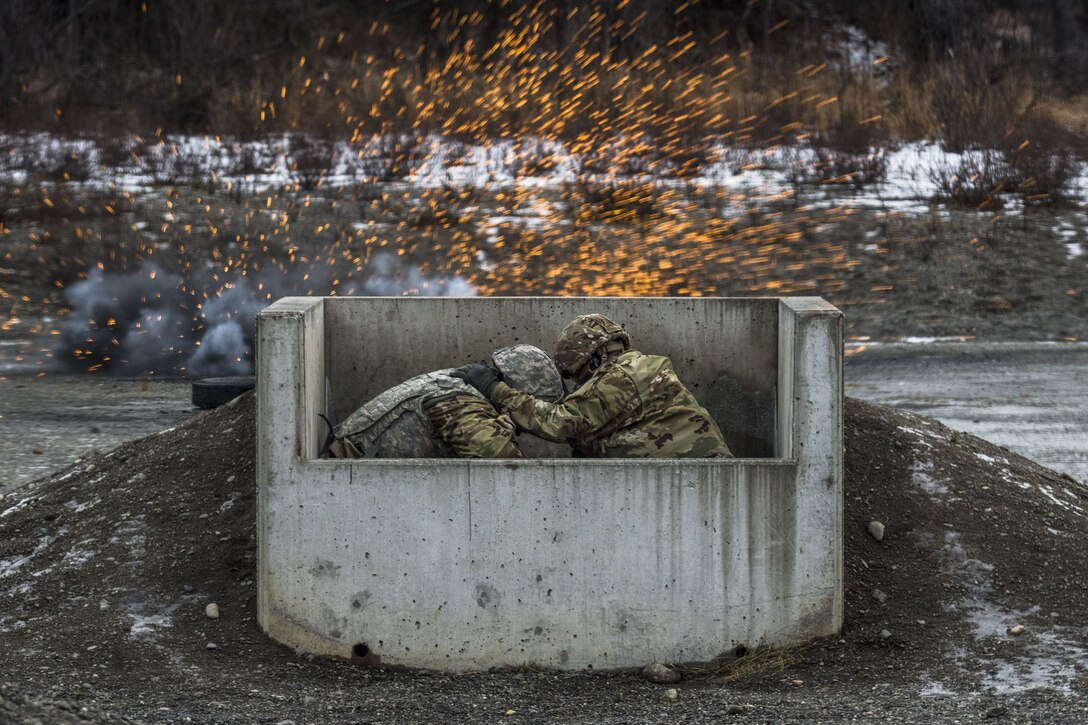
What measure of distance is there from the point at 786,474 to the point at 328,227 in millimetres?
11150

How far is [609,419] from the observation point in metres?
5.63

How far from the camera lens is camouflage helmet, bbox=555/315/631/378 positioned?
5.82 m

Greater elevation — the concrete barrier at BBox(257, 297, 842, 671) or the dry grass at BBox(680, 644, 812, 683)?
the concrete barrier at BBox(257, 297, 842, 671)

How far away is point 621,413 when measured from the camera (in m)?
5.62

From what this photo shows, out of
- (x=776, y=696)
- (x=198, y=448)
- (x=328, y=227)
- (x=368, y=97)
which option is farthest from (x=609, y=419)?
(x=368, y=97)

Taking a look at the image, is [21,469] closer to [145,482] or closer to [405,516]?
[145,482]

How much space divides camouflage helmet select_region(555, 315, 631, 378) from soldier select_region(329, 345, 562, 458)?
17.6 inches

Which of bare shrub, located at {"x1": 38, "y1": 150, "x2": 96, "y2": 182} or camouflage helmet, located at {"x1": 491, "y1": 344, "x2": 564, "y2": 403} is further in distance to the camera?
bare shrub, located at {"x1": 38, "y1": 150, "x2": 96, "y2": 182}

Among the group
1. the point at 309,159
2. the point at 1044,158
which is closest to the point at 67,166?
the point at 309,159

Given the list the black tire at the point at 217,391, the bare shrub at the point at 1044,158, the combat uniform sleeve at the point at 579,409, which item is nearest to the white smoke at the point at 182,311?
the black tire at the point at 217,391

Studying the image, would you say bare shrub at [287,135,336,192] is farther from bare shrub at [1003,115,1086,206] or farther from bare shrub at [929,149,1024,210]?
bare shrub at [1003,115,1086,206]

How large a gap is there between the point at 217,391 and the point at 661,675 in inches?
205

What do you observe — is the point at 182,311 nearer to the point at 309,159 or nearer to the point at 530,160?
the point at 309,159

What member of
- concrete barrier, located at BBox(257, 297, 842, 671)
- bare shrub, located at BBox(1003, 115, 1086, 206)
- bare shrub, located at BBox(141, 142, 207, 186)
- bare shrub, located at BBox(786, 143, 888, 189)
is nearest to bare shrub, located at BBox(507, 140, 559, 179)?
bare shrub, located at BBox(786, 143, 888, 189)
